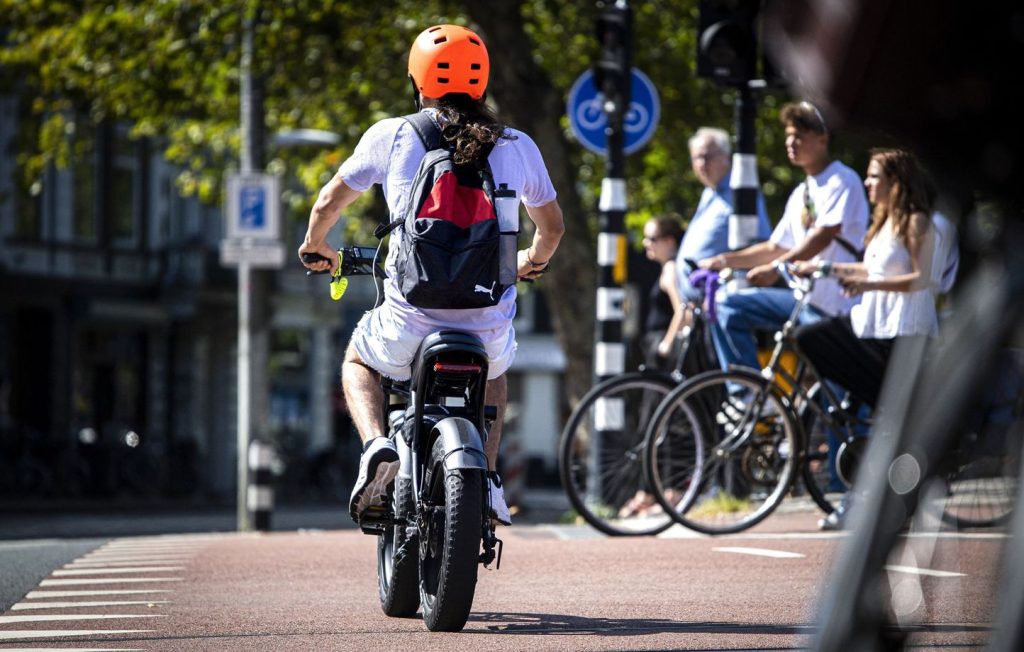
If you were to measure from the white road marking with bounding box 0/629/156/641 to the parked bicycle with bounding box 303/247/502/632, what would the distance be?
2.71ft

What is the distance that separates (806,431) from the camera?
843cm

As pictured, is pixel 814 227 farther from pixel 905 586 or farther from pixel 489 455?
Answer: pixel 905 586

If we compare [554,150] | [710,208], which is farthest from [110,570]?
[554,150]

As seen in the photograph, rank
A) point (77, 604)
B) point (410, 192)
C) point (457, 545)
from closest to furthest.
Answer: point (457, 545) → point (410, 192) → point (77, 604)

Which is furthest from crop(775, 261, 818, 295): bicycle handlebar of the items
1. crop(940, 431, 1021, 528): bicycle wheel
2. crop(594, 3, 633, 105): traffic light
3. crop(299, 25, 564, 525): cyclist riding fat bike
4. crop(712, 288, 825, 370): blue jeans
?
crop(940, 431, 1021, 528): bicycle wheel

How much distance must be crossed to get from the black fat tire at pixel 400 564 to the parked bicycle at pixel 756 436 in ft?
8.73

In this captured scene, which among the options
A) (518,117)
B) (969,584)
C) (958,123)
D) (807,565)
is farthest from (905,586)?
(518,117)

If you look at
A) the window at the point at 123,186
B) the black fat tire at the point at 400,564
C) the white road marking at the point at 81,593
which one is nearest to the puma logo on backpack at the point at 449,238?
the black fat tire at the point at 400,564

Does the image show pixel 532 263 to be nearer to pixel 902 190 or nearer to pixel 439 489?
pixel 439 489

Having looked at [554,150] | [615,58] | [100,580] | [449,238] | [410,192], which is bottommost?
[100,580]

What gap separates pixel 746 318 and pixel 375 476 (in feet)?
13.2

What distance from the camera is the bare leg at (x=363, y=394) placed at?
5.50 meters

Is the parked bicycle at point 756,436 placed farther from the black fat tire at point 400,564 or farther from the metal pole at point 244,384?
the metal pole at point 244,384

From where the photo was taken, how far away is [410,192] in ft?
17.3
